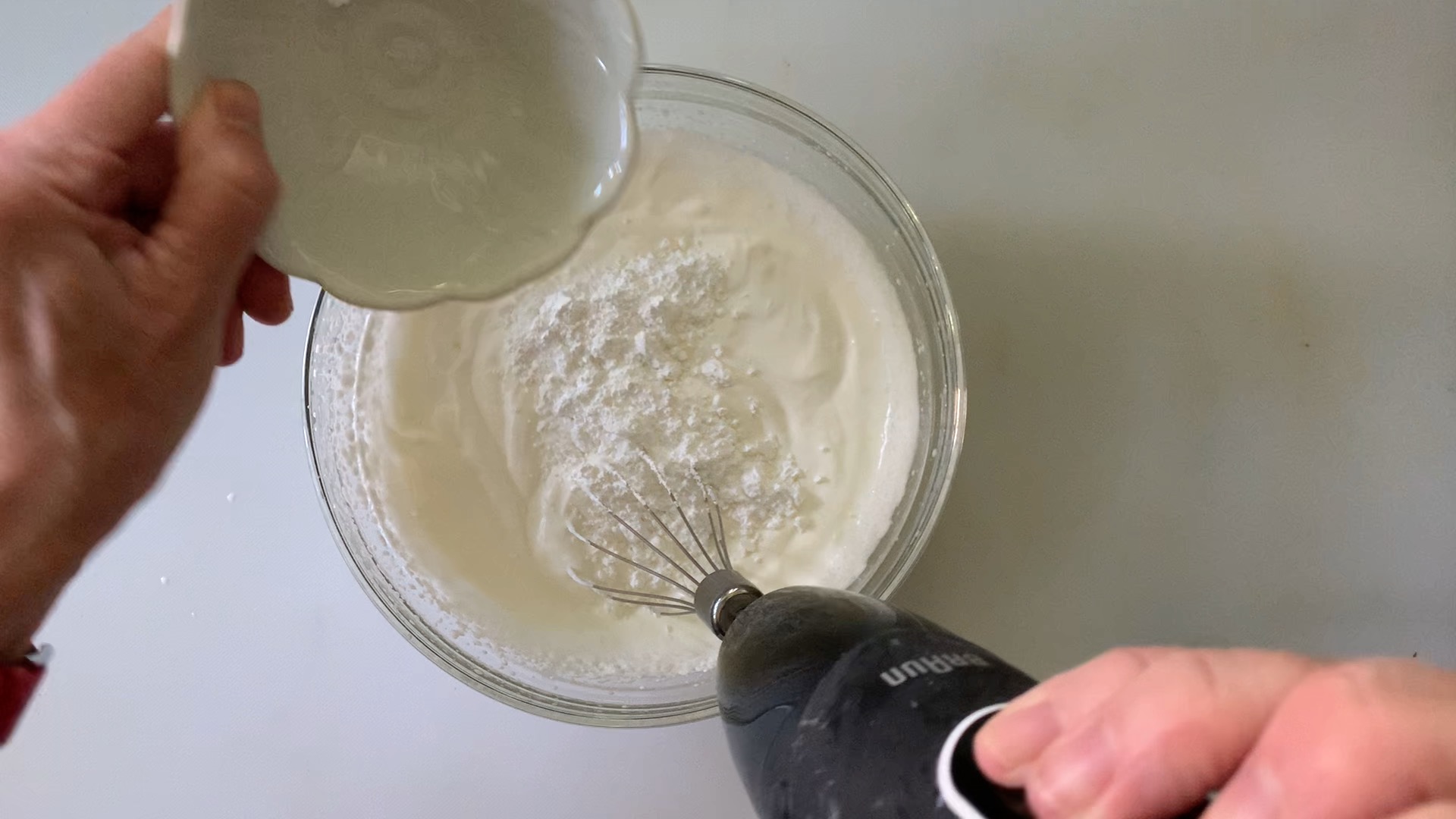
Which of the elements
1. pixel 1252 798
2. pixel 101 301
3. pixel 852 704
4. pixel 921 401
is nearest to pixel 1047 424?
pixel 921 401

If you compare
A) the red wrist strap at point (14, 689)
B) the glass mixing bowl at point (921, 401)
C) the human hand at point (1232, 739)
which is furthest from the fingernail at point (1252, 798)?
the red wrist strap at point (14, 689)

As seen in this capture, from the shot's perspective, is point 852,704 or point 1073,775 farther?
point 852,704

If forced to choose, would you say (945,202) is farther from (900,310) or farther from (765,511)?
(765,511)

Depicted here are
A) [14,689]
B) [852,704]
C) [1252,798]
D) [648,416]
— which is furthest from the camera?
[648,416]

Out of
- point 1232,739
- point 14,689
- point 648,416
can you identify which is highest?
point 1232,739

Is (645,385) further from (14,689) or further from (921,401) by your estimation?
(14,689)

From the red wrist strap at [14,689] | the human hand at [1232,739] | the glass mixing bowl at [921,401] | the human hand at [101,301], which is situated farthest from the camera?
the glass mixing bowl at [921,401]

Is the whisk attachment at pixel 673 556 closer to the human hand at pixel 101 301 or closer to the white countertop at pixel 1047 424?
the white countertop at pixel 1047 424

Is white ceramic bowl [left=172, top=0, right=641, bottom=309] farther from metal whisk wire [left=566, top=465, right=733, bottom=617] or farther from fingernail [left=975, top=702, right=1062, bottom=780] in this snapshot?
fingernail [left=975, top=702, right=1062, bottom=780]

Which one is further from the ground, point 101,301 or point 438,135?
point 438,135
